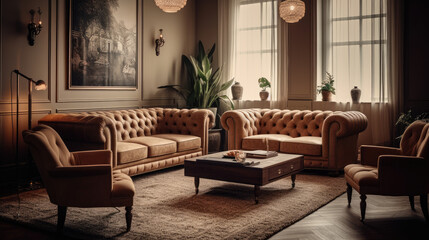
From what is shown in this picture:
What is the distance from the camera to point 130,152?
14.7 feet

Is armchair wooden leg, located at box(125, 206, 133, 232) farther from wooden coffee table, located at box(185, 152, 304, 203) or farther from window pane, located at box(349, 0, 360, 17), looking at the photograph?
window pane, located at box(349, 0, 360, 17)

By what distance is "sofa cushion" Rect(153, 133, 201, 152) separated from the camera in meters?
5.26

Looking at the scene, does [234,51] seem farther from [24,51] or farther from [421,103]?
[24,51]

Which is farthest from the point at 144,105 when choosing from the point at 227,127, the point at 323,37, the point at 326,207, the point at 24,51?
the point at 326,207

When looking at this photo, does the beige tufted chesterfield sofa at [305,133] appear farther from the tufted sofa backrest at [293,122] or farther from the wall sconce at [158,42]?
the wall sconce at [158,42]

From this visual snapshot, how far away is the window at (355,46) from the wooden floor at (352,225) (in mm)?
2863

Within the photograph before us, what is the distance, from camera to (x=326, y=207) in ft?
12.0

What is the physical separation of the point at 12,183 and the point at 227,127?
263 cm

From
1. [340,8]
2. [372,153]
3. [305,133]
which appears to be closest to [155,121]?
[305,133]

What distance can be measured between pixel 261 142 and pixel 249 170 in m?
1.63

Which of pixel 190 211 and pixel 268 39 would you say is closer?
pixel 190 211

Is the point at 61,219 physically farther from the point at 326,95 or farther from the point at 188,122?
the point at 326,95

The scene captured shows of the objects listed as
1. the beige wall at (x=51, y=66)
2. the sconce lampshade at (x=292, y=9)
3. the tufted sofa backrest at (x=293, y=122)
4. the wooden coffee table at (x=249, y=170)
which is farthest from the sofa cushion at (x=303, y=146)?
the beige wall at (x=51, y=66)

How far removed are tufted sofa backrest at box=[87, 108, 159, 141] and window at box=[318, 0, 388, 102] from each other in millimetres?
2697
